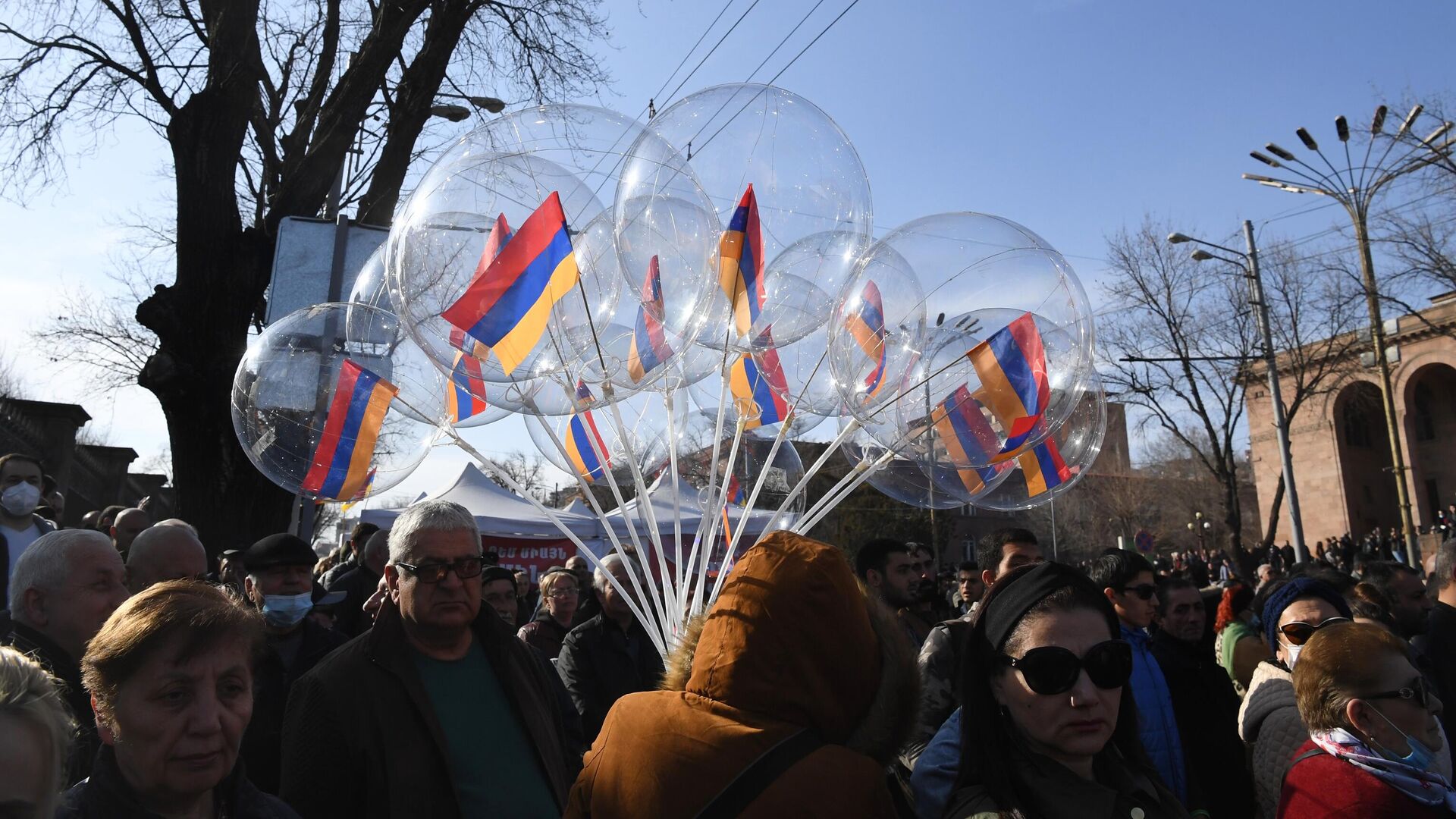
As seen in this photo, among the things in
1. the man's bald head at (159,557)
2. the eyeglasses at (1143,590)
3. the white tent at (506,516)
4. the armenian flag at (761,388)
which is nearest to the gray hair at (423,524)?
the man's bald head at (159,557)

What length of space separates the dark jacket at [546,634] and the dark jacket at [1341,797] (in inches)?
179

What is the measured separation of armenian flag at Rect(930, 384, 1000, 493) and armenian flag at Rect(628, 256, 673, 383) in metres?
1.23

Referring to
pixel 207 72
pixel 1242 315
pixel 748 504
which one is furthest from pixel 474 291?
pixel 1242 315

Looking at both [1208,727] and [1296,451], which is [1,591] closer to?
[1208,727]

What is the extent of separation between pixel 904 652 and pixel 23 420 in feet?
59.7

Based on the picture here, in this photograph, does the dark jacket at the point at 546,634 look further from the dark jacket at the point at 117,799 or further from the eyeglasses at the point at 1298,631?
the eyeglasses at the point at 1298,631

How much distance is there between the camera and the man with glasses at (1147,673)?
3.11m

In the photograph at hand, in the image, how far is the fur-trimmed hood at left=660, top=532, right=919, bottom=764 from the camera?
5.35ft

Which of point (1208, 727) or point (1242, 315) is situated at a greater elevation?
point (1242, 315)

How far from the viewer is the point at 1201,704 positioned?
3.82 meters

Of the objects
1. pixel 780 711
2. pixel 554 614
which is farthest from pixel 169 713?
pixel 554 614

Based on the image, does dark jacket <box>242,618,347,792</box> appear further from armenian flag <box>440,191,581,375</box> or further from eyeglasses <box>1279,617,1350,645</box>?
eyeglasses <box>1279,617,1350,645</box>

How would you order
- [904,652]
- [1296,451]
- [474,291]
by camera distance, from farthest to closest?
[1296,451]
[474,291]
[904,652]

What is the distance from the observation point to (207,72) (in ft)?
27.5
